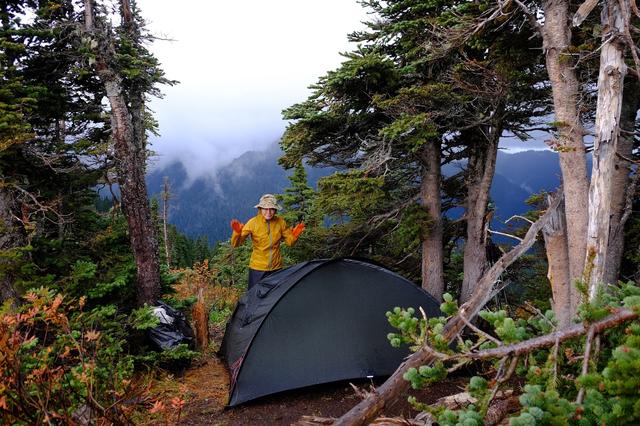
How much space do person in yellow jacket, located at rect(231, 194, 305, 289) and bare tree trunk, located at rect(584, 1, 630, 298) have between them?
5.03m

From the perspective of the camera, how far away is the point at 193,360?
8.47 m

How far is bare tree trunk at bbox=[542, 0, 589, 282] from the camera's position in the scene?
6.49 meters

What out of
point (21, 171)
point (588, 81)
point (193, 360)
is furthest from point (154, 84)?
point (588, 81)

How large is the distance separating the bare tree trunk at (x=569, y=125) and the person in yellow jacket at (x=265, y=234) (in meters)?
4.78

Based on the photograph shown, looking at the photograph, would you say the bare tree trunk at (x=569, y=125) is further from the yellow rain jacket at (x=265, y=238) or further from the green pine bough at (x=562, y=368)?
the yellow rain jacket at (x=265, y=238)

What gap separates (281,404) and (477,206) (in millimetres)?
6056

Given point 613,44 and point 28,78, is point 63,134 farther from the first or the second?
point 613,44

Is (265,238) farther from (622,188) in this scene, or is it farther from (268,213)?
(622,188)

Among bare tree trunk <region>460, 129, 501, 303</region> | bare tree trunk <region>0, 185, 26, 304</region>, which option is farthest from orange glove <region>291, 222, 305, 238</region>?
bare tree trunk <region>0, 185, 26, 304</region>

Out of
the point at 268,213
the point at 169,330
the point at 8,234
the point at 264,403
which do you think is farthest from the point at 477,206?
the point at 8,234

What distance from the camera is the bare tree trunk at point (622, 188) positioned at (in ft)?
25.2

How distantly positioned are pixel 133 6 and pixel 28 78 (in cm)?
365

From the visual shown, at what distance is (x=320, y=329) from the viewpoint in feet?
21.8

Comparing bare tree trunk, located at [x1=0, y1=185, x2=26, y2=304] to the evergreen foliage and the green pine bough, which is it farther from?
the green pine bough
